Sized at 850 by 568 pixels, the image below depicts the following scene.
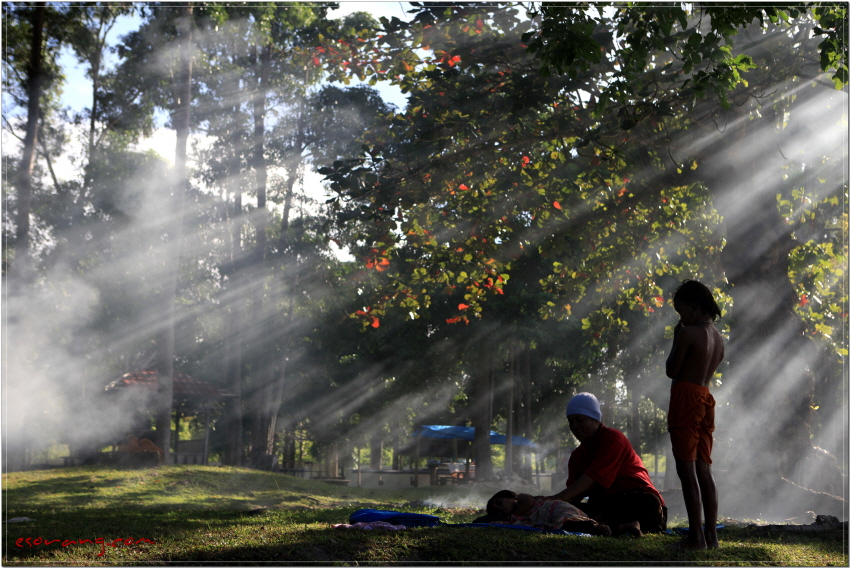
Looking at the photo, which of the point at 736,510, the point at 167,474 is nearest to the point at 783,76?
the point at 736,510

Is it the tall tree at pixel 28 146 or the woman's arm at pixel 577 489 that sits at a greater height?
the tall tree at pixel 28 146

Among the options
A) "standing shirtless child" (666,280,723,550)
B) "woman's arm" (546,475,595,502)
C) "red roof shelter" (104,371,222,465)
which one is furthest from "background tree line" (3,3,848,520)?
"woman's arm" (546,475,595,502)

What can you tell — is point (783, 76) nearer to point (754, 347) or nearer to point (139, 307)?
point (754, 347)

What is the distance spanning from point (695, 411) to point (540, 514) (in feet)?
5.06

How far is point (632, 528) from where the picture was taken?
4.97 m

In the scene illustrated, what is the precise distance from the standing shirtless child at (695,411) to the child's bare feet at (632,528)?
492 mm

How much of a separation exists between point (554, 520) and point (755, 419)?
8.23 m

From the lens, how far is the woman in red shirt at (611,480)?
5.20 m

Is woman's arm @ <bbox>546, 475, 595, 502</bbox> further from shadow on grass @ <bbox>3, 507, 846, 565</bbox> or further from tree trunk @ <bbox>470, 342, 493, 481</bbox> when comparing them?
tree trunk @ <bbox>470, 342, 493, 481</bbox>

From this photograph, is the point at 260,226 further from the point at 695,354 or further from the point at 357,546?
the point at 695,354

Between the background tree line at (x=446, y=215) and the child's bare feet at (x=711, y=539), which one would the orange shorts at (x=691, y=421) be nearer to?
the child's bare feet at (x=711, y=539)

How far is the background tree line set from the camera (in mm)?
8938

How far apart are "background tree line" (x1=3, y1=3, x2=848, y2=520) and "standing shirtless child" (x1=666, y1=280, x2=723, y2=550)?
2.75 m

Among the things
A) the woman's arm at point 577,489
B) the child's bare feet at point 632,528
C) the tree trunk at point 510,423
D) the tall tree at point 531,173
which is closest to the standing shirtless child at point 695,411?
the child's bare feet at point 632,528
